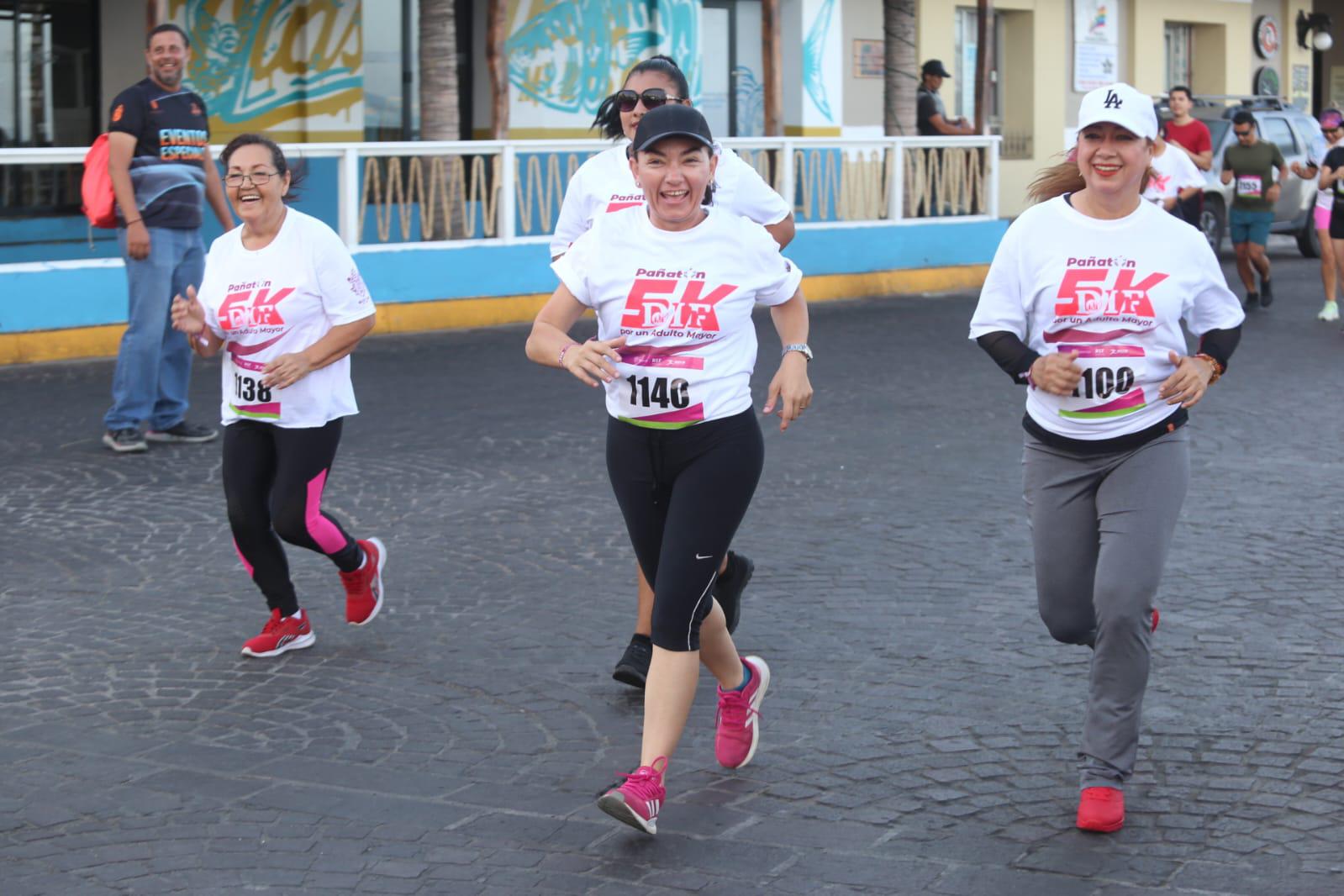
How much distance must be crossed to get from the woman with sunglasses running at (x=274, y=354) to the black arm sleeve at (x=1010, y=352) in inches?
88.4

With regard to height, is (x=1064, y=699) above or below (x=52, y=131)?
below

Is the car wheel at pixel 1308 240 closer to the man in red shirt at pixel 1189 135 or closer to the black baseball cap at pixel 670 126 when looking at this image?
the man in red shirt at pixel 1189 135

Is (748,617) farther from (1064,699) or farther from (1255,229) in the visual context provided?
(1255,229)

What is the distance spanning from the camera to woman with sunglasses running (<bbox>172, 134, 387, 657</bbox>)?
20.0 feet

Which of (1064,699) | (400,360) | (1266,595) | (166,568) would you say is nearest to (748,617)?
(1064,699)

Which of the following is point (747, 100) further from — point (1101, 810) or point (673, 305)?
point (1101, 810)

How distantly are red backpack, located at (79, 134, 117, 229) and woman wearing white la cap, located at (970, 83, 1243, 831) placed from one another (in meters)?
6.32

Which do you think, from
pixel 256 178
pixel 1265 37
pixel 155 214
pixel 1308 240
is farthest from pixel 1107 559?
pixel 1265 37

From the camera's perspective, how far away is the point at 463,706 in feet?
18.1

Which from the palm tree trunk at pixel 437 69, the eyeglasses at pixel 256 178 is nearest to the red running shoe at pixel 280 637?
the eyeglasses at pixel 256 178

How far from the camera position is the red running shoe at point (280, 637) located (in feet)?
19.9

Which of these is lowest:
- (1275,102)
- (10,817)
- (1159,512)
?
(10,817)

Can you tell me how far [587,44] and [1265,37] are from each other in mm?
16345

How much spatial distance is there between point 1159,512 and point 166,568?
13.6 ft
